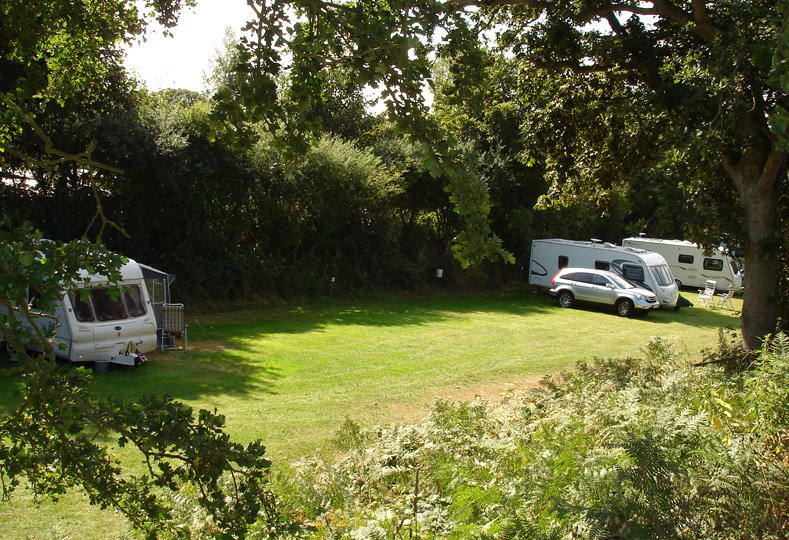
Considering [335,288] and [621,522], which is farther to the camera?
[335,288]

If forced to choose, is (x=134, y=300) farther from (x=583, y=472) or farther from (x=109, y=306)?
(x=583, y=472)

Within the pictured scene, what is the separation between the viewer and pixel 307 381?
10.7m

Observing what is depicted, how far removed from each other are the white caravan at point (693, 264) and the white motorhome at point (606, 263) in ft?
18.2

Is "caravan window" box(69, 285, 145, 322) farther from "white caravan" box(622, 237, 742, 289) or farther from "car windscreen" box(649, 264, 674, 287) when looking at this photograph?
"white caravan" box(622, 237, 742, 289)

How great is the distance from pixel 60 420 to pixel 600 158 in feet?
38.0

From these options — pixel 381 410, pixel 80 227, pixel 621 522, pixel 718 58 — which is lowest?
pixel 381 410

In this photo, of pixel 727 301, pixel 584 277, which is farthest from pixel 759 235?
pixel 727 301

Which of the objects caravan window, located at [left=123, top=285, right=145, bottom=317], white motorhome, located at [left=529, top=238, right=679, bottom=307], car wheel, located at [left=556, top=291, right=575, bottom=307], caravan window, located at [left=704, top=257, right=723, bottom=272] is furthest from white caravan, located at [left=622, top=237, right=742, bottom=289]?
caravan window, located at [left=123, top=285, right=145, bottom=317]

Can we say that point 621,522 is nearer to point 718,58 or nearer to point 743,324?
point 718,58

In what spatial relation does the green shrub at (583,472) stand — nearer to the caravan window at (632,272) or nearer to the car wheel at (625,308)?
the car wheel at (625,308)

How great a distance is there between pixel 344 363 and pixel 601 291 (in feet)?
40.9

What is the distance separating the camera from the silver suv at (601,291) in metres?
20.5

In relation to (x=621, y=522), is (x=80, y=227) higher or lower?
higher

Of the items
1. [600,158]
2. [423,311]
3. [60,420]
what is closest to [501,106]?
[423,311]
